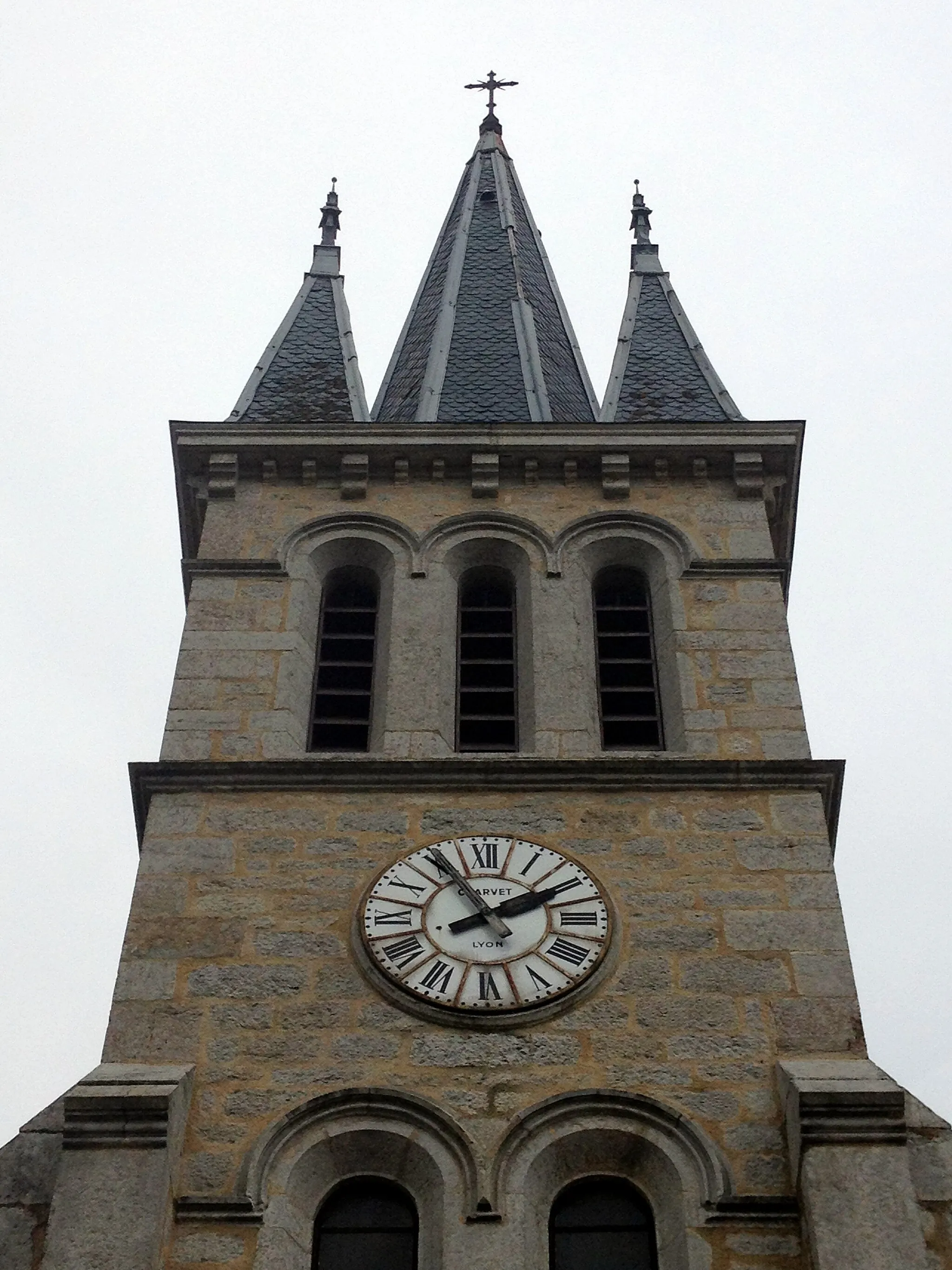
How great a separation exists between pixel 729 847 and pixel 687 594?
354cm

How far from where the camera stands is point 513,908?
558 inches

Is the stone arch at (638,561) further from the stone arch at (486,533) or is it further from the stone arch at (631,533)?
the stone arch at (486,533)

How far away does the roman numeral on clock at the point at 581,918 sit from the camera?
14094 millimetres

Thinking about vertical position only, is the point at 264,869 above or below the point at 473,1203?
above

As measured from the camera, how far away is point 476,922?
46.2 ft

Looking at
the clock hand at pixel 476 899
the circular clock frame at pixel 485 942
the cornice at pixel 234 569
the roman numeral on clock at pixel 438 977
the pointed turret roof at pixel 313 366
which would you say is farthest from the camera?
the pointed turret roof at pixel 313 366

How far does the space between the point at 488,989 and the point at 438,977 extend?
33 cm

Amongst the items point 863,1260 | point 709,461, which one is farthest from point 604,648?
point 863,1260

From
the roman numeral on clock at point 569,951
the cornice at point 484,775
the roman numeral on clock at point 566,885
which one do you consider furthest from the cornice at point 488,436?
the roman numeral on clock at point 569,951

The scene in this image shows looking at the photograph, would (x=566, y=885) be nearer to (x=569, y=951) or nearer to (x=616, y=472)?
(x=569, y=951)

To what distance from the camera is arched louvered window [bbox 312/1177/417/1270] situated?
1242 centimetres

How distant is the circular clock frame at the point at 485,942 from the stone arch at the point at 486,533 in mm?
4067

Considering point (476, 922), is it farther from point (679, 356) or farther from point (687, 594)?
point (679, 356)

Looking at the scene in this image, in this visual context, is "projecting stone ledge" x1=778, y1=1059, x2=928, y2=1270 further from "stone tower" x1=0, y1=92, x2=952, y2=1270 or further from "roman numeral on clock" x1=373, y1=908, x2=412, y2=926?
"roman numeral on clock" x1=373, y1=908, x2=412, y2=926
